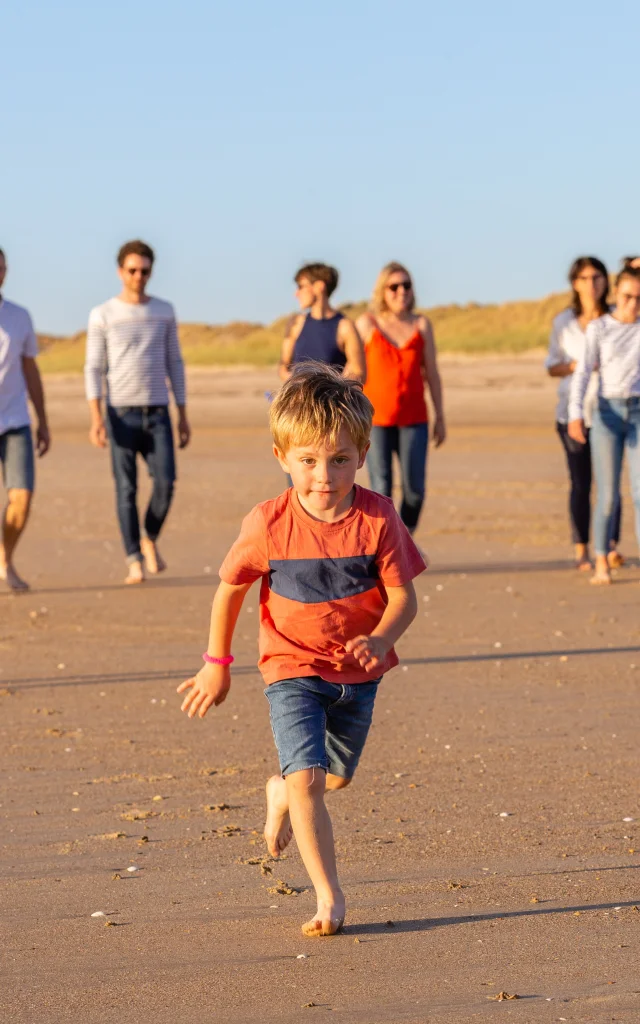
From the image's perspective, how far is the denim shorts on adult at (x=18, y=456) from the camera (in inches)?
392

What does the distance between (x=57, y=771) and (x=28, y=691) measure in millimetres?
1632

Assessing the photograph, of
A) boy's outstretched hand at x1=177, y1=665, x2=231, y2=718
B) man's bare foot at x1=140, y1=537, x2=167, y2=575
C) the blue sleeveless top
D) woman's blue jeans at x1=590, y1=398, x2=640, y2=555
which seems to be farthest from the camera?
man's bare foot at x1=140, y1=537, x2=167, y2=575

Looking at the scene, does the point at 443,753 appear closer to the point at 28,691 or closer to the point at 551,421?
the point at 28,691

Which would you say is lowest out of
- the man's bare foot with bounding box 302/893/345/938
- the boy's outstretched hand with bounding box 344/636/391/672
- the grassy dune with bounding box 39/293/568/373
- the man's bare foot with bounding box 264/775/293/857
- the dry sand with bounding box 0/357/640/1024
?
the grassy dune with bounding box 39/293/568/373

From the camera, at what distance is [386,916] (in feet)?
14.0

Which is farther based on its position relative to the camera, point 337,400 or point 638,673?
point 638,673

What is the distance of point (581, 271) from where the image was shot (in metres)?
10.9

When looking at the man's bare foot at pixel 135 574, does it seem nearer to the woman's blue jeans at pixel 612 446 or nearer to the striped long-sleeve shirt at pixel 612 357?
the woman's blue jeans at pixel 612 446

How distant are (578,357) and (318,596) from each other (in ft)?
23.2

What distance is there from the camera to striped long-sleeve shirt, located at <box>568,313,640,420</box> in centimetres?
1014

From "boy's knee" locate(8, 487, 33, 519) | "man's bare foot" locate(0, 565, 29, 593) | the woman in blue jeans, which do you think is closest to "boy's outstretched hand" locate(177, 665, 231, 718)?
"boy's knee" locate(8, 487, 33, 519)

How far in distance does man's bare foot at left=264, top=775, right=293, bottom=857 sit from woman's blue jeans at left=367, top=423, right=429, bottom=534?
6296mm

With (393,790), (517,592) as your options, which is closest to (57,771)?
(393,790)

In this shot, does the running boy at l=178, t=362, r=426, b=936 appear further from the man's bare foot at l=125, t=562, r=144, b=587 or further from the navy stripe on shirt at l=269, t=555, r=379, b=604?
the man's bare foot at l=125, t=562, r=144, b=587
